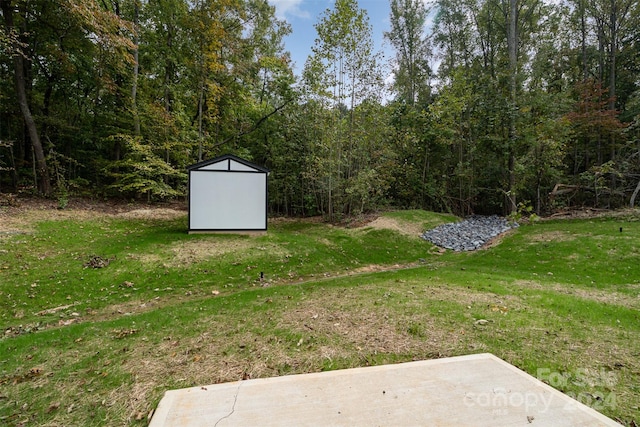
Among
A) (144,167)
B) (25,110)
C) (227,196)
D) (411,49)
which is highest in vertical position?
(411,49)

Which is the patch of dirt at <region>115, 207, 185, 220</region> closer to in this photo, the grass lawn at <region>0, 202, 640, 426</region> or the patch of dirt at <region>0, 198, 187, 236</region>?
the patch of dirt at <region>0, 198, 187, 236</region>

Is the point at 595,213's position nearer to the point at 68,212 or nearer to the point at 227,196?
the point at 227,196

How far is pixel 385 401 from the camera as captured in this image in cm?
186

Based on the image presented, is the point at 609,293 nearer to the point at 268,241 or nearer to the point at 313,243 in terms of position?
the point at 313,243

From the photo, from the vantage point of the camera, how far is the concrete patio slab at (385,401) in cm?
170

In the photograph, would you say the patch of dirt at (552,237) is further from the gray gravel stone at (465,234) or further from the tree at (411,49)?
the tree at (411,49)

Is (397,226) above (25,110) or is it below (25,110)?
below

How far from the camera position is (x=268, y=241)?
305 inches

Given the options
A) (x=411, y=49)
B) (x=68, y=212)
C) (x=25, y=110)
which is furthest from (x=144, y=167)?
(x=411, y=49)

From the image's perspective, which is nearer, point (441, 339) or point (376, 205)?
point (441, 339)

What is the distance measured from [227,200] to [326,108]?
521 centimetres

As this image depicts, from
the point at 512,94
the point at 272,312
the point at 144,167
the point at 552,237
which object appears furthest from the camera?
the point at 512,94

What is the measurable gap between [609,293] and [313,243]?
18.9 feet

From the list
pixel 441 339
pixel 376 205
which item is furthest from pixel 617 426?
pixel 376 205
